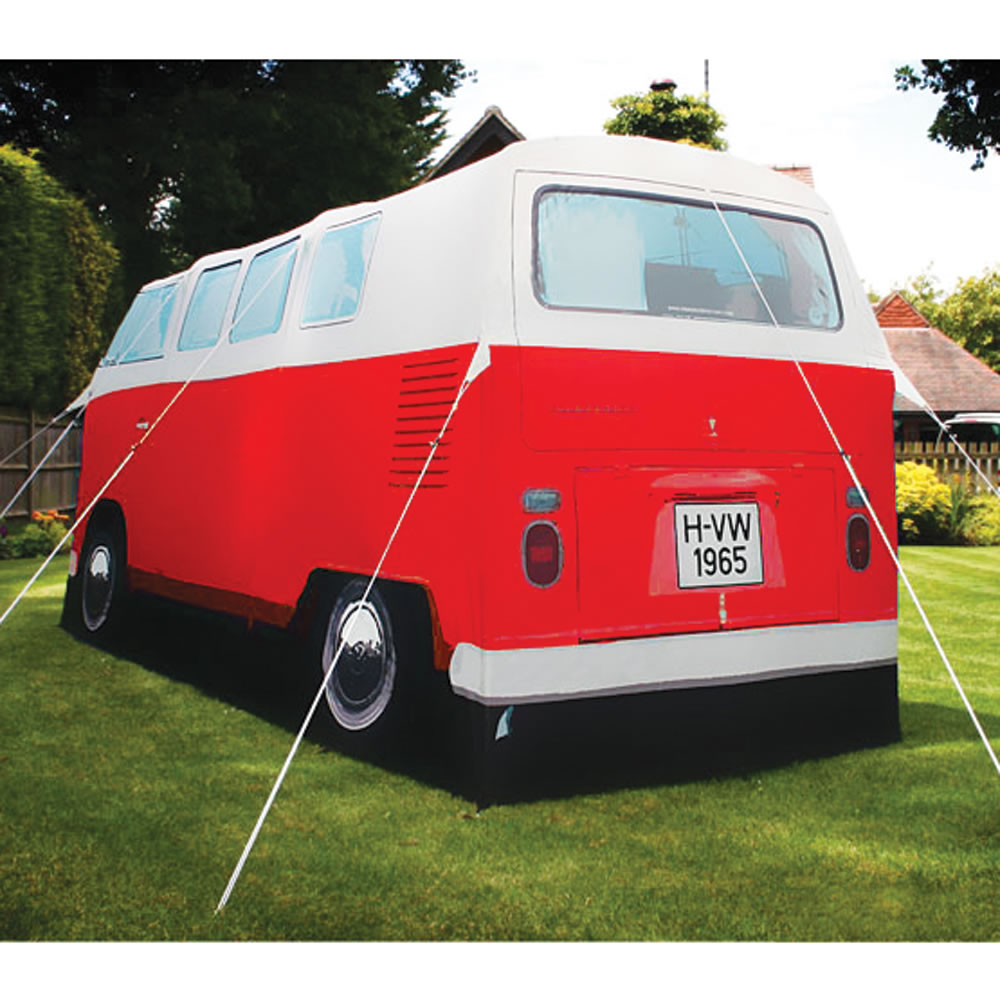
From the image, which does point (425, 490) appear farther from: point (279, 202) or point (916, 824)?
point (279, 202)

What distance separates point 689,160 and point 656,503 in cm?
138

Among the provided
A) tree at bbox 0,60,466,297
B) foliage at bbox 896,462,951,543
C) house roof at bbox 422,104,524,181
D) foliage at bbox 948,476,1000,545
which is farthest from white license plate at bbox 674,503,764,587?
house roof at bbox 422,104,524,181

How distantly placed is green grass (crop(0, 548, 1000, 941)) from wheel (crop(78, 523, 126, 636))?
5.05ft

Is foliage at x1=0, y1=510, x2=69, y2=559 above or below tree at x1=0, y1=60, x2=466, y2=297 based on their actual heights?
below

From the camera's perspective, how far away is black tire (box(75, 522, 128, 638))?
766 cm

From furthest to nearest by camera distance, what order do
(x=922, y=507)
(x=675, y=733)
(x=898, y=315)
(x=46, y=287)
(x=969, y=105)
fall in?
1. (x=898, y=315)
2. (x=922, y=507)
3. (x=46, y=287)
4. (x=969, y=105)
5. (x=675, y=733)

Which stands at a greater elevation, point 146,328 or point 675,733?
point 146,328

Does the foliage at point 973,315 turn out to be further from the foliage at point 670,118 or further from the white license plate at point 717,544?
the white license plate at point 717,544

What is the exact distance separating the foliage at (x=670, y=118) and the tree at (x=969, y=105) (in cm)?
1445

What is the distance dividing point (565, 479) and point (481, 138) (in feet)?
59.5

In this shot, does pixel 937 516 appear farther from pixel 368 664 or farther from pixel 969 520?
pixel 368 664

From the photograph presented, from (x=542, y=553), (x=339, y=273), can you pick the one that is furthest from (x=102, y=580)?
(x=542, y=553)

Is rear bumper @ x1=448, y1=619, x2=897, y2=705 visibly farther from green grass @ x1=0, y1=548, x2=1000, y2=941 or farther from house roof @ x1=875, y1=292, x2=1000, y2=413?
house roof @ x1=875, y1=292, x2=1000, y2=413

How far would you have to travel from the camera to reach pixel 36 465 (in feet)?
47.0
